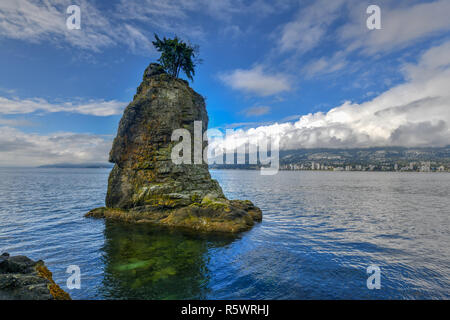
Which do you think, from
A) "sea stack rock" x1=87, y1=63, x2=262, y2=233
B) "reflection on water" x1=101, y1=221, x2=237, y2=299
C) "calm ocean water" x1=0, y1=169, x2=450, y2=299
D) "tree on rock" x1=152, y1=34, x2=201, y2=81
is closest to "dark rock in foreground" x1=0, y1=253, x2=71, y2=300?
"calm ocean water" x1=0, y1=169, x2=450, y2=299

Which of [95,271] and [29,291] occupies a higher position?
[29,291]

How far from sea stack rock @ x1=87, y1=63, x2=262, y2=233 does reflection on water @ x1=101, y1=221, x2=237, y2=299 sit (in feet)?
14.4

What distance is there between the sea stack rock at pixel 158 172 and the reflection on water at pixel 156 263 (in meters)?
4.39

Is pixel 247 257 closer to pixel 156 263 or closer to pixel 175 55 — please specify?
pixel 156 263

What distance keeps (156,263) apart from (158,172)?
16.9m

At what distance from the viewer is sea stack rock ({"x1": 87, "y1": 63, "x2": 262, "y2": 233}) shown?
28422mm

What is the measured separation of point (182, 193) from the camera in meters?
29.8

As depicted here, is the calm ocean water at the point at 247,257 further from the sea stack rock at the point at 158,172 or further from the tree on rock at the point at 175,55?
the tree on rock at the point at 175,55

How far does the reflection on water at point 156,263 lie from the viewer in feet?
38.5

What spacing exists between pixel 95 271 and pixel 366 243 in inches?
903

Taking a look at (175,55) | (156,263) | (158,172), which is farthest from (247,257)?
(175,55)
